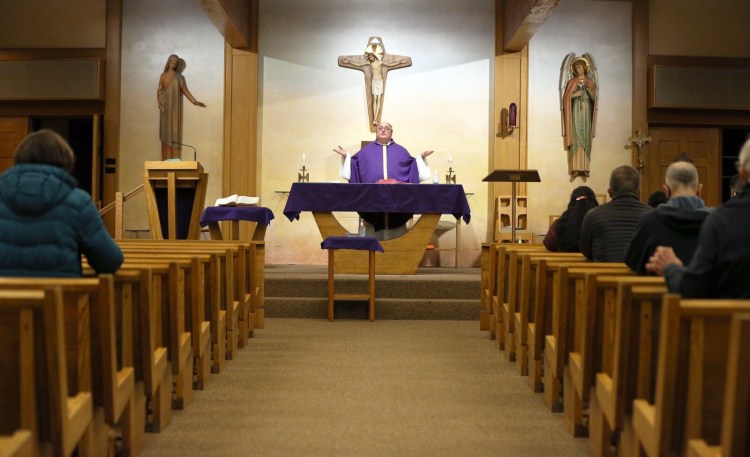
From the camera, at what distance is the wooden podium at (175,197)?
6.49 m

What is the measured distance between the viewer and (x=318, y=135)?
9.41 meters

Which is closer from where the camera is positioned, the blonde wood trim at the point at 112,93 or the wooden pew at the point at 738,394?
the wooden pew at the point at 738,394

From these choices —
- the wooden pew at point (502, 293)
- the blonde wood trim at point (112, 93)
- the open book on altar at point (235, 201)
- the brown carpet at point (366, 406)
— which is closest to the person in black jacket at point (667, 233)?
the brown carpet at point (366, 406)

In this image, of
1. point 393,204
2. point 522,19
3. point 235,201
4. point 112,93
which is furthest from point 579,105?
point 112,93

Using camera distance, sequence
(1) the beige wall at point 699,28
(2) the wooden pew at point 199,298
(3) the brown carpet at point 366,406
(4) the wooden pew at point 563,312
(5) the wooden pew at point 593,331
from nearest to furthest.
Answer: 1. (5) the wooden pew at point 593,331
2. (3) the brown carpet at point 366,406
3. (4) the wooden pew at point 563,312
4. (2) the wooden pew at point 199,298
5. (1) the beige wall at point 699,28

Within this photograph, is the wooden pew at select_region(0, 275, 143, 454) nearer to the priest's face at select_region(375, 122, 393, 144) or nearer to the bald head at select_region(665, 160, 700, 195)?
the bald head at select_region(665, 160, 700, 195)

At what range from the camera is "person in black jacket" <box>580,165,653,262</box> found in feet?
12.0

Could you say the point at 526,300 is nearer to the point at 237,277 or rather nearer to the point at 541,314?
the point at 541,314

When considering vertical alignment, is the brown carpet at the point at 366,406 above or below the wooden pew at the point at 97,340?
below

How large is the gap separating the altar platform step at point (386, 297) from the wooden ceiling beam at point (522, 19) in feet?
9.76

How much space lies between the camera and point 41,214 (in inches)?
99.8

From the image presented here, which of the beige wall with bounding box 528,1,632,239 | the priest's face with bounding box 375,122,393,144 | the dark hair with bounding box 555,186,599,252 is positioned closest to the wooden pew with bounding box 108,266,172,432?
the dark hair with bounding box 555,186,599,252

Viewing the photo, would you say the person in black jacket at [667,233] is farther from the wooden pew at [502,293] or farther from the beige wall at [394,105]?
the beige wall at [394,105]

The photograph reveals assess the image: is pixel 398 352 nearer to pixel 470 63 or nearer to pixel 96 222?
pixel 96 222
